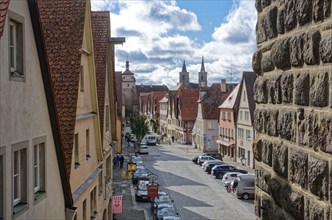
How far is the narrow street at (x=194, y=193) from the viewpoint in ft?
100

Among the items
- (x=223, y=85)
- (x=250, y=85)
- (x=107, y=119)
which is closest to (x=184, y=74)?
(x=223, y=85)

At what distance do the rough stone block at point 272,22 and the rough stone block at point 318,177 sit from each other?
4.63ft

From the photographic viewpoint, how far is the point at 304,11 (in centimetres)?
358

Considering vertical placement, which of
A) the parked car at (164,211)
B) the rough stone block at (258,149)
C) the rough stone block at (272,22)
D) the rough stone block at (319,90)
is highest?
the rough stone block at (272,22)

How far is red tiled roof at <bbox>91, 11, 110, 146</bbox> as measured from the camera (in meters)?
19.4

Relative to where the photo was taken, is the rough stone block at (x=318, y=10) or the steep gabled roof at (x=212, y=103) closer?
the rough stone block at (x=318, y=10)

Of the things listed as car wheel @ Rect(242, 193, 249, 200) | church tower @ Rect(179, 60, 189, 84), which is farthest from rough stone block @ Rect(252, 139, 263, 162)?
church tower @ Rect(179, 60, 189, 84)

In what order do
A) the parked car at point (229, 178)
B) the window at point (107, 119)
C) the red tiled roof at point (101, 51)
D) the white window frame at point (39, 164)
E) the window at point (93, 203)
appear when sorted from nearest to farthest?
the white window frame at point (39, 164) < the window at point (93, 203) < the red tiled roof at point (101, 51) < the window at point (107, 119) < the parked car at point (229, 178)

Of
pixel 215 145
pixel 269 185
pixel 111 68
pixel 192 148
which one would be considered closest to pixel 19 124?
→ pixel 269 185

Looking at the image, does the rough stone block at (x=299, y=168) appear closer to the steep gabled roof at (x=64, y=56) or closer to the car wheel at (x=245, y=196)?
the steep gabled roof at (x=64, y=56)

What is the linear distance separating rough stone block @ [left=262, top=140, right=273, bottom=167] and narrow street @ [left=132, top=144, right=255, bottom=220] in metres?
24.9

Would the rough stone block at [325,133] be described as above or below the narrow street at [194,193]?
above

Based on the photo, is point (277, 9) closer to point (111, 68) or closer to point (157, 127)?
point (111, 68)

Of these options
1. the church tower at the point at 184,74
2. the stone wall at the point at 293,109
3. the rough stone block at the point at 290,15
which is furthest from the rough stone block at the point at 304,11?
the church tower at the point at 184,74
